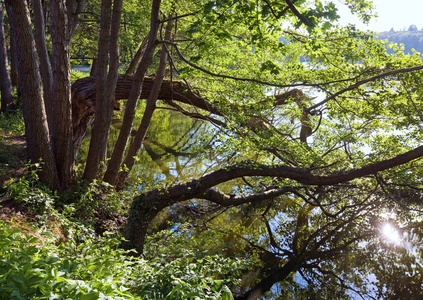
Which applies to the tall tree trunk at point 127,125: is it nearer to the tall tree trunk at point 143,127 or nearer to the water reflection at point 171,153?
the tall tree trunk at point 143,127

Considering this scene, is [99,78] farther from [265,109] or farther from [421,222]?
[421,222]

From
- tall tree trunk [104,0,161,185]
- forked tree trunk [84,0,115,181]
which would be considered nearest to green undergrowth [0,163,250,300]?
forked tree trunk [84,0,115,181]

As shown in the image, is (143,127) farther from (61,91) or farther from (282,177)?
(282,177)

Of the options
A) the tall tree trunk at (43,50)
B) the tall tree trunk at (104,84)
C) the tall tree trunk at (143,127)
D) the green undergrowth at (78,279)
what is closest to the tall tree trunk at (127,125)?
the tall tree trunk at (104,84)

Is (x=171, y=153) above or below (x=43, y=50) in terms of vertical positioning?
below

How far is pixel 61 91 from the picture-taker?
222 inches

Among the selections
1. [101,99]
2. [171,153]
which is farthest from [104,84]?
[171,153]

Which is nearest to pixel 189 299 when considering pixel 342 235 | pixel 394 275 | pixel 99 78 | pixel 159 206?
pixel 159 206

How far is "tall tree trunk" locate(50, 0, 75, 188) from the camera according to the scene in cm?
553

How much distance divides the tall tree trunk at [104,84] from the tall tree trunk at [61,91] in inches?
22.8

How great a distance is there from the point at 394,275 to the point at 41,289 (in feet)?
22.3

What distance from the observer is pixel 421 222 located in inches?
349

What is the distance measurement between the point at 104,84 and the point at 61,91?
2.80ft

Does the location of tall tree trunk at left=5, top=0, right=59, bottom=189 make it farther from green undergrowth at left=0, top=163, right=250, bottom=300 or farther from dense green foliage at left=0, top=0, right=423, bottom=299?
green undergrowth at left=0, top=163, right=250, bottom=300
